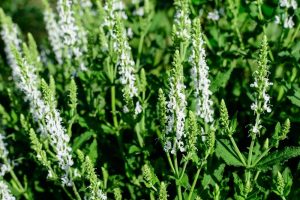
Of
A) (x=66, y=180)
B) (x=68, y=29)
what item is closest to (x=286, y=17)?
(x=68, y=29)

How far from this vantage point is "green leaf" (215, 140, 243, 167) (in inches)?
154

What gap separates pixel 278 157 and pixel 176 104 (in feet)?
3.32

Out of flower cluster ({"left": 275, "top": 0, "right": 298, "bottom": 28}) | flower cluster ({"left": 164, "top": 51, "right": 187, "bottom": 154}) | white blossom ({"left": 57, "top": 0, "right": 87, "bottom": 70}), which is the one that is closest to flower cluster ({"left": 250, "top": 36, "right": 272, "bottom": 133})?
flower cluster ({"left": 164, "top": 51, "right": 187, "bottom": 154})

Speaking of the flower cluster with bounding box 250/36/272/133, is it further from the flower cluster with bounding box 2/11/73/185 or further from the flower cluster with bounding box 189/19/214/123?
the flower cluster with bounding box 2/11/73/185

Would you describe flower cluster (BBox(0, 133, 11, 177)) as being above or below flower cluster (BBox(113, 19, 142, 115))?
below

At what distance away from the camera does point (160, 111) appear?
3.76 metres

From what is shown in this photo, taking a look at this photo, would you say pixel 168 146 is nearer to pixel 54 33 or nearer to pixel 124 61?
pixel 124 61

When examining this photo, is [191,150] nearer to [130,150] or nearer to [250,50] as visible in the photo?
[130,150]

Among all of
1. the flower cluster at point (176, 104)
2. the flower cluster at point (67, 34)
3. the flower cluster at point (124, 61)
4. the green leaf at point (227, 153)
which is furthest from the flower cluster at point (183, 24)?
the flower cluster at point (67, 34)

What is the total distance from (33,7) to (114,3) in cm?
474

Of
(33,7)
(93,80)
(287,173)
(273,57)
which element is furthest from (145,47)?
(33,7)

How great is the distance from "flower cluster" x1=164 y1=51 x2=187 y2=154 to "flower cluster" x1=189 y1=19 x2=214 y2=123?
0.97 ft

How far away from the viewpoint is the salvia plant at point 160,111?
3.79 meters

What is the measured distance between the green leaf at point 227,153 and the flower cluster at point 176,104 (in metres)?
0.39
